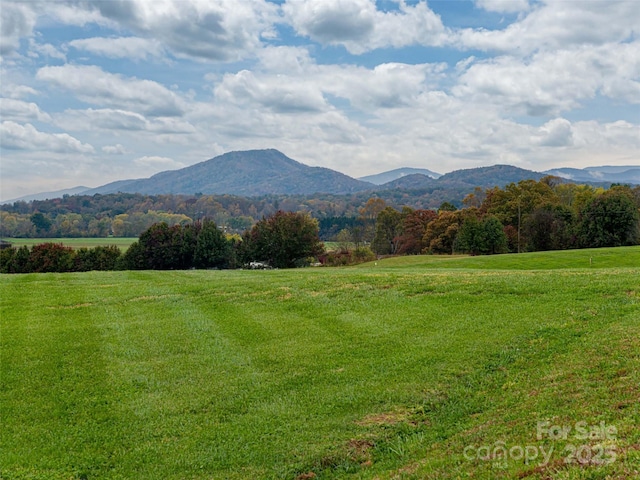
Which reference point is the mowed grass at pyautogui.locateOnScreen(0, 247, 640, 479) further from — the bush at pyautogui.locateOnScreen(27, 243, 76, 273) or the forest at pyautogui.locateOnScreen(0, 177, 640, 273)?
the bush at pyautogui.locateOnScreen(27, 243, 76, 273)

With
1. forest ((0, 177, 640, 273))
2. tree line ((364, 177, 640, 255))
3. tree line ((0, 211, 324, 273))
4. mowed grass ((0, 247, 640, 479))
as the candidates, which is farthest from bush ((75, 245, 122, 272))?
mowed grass ((0, 247, 640, 479))

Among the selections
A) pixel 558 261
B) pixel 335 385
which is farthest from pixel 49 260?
pixel 335 385

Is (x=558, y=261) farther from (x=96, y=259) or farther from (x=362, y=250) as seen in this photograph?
(x=96, y=259)

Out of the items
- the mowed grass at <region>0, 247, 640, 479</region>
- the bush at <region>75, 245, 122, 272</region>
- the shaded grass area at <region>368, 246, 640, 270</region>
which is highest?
the mowed grass at <region>0, 247, 640, 479</region>

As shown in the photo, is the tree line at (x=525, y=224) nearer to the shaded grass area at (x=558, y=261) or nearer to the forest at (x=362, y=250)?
the forest at (x=362, y=250)

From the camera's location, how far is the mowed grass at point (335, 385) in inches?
258

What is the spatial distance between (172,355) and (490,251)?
68428 mm

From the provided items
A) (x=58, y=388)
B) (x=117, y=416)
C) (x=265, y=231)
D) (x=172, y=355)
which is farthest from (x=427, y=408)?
(x=265, y=231)

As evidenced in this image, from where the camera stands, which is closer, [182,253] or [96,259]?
[182,253]

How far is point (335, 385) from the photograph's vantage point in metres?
9.70

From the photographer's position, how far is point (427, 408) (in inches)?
327

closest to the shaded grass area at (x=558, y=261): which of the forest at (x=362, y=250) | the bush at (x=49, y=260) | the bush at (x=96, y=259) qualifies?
the forest at (x=362, y=250)

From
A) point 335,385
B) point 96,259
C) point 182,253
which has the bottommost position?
point 96,259

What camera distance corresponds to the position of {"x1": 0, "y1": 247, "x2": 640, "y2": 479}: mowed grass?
258 inches
